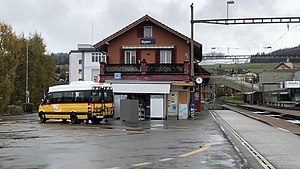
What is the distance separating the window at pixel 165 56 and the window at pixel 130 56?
2.38 metres

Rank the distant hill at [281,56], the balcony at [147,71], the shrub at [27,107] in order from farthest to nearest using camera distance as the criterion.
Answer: the distant hill at [281,56] → the shrub at [27,107] → the balcony at [147,71]

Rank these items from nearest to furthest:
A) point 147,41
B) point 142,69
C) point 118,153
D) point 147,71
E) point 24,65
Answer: point 118,153 < point 142,69 < point 147,71 < point 147,41 < point 24,65

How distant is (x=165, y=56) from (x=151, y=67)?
3.86m

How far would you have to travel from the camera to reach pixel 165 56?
1652 inches

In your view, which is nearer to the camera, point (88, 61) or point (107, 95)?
point (107, 95)

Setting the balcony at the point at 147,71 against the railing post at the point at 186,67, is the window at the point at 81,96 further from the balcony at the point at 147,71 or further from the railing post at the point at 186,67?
the railing post at the point at 186,67

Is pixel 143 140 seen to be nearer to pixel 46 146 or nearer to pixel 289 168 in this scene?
pixel 46 146

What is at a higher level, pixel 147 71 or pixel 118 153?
pixel 147 71

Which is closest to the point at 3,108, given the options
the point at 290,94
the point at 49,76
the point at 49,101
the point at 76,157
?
the point at 49,76

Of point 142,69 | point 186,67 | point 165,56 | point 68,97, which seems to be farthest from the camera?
point 165,56

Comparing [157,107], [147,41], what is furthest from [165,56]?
[157,107]

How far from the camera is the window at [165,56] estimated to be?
137 ft

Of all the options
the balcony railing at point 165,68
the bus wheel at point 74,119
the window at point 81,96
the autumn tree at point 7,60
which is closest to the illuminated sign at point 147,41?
the balcony railing at point 165,68

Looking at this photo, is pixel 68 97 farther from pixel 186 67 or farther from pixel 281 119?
pixel 281 119
